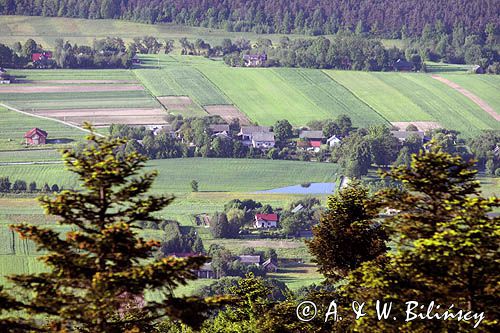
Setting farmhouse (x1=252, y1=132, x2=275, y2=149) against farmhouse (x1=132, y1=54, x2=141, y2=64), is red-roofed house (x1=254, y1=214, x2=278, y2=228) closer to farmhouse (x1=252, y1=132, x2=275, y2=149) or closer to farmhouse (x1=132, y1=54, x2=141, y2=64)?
farmhouse (x1=252, y1=132, x2=275, y2=149)

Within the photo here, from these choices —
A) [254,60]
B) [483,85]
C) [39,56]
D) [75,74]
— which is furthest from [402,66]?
[39,56]

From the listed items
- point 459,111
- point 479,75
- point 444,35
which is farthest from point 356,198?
point 444,35

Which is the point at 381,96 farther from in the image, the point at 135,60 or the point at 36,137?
the point at 36,137

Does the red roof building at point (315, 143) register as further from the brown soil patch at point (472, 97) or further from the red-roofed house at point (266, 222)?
the red-roofed house at point (266, 222)

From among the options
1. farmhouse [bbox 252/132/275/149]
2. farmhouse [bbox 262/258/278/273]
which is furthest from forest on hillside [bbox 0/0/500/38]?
farmhouse [bbox 262/258/278/273]

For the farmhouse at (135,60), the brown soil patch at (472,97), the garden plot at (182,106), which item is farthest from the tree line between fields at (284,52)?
the garden plot at (182,106)

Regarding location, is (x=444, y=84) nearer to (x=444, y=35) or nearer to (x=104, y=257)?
(x=444, y=35)
